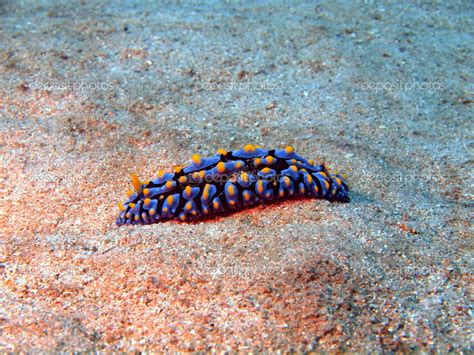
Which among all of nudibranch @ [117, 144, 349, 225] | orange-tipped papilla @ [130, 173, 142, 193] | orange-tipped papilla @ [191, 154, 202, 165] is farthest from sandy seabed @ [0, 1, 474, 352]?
orange-tipped papilla @ [191, 154, 202, 165]

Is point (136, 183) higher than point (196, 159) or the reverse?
the reverse

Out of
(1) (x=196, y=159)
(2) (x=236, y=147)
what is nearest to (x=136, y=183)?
(1) (x=196, y=159)

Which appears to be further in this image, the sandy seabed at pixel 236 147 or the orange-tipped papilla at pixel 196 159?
the orange-tipped papilla at pixel 196 159

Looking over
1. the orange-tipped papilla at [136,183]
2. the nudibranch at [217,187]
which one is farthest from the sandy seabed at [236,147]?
the orange-tipped papilla at [136,183]

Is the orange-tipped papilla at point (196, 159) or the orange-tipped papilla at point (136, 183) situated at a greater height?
the orange-tipped papilla at point (196, 159)

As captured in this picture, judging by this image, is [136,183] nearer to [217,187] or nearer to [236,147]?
[217,187]

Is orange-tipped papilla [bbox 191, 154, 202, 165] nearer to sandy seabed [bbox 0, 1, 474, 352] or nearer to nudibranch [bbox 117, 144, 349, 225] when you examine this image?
nudibranch [bbox 117, 144, 349, 225]

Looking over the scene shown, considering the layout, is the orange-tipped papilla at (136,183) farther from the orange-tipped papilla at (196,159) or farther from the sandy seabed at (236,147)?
the orange-tipped papilla at (196,159)

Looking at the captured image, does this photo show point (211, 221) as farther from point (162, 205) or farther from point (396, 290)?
point (396, 290)
